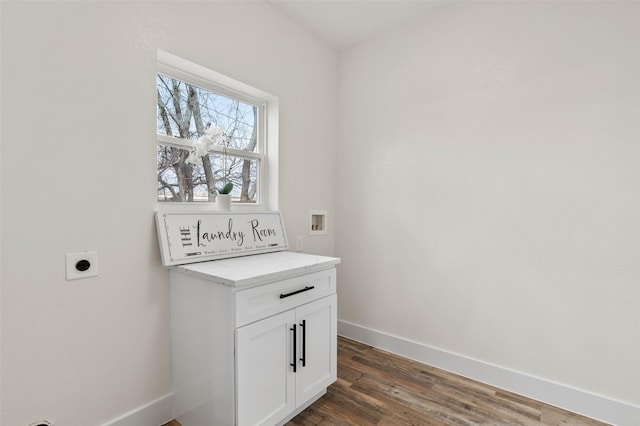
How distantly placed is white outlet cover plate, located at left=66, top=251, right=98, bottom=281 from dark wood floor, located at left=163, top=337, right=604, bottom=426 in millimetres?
921

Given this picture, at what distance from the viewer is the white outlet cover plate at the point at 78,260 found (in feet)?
4.24

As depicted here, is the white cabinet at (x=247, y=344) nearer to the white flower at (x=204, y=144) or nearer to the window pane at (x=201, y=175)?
the window pane at (x=201, y=175)

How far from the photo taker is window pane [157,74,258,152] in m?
1.78

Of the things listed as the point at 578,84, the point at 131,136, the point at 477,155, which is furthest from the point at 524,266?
the point at 131,136

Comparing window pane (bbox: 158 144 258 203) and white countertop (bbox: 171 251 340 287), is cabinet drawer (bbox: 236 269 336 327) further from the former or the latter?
window pane (bbox: 158 144 258 203)

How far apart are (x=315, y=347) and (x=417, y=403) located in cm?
70

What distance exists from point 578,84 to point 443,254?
1.28 metres

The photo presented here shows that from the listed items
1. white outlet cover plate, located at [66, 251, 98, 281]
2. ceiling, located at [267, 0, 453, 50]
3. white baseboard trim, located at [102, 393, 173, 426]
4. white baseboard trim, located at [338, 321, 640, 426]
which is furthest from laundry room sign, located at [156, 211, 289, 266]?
ceiling, located at [267, 0, 453, 50]

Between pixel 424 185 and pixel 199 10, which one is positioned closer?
pixel 199 10

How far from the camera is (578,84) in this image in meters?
1.71

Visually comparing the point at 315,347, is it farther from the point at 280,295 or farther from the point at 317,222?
the point at 317,222

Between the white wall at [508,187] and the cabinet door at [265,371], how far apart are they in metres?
1.19

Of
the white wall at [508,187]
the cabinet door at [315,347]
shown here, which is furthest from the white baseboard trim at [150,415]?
the white wall at [508,187]

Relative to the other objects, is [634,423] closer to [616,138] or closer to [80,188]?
[616,138]
